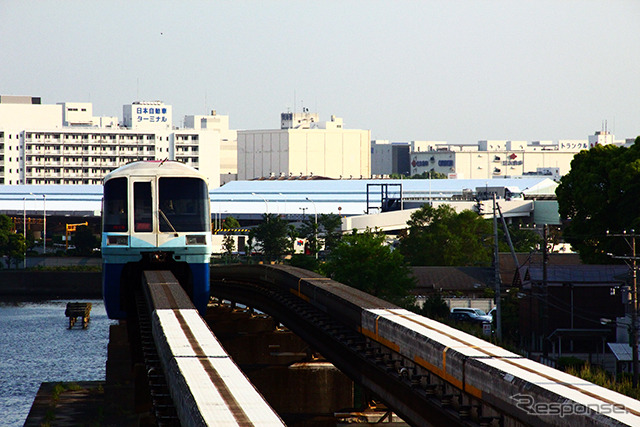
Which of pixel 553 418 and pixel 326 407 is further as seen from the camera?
pixel 326 407

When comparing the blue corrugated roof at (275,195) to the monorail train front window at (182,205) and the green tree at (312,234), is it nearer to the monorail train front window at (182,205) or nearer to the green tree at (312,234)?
the green tree at (312,234)

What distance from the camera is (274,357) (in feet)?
151

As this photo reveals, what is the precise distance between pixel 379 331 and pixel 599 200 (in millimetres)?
42033

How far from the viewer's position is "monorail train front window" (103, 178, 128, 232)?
32156 millimetres

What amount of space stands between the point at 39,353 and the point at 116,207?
37004mm

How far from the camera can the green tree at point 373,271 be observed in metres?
70.9

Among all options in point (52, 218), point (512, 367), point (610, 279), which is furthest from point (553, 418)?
point (52, 218)

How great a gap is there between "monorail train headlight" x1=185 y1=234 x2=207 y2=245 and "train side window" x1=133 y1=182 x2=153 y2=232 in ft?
3.94

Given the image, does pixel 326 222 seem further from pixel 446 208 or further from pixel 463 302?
pixel 463 302

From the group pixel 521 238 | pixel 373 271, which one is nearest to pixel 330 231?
pixel 521 238

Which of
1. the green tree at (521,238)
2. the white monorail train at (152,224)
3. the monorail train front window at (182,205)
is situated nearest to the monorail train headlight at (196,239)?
the white monorail train at (152,224)

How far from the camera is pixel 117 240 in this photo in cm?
3225

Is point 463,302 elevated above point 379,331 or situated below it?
below

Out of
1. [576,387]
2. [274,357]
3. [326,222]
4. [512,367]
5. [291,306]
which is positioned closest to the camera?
[576,387]
